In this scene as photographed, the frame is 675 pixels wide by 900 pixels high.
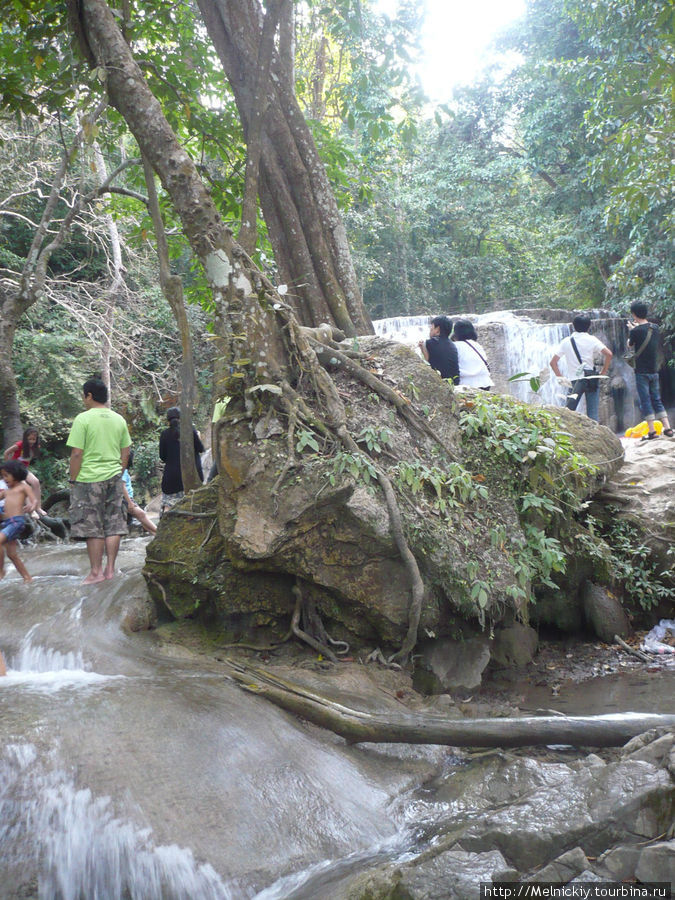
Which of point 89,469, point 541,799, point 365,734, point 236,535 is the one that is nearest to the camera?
point 541,799

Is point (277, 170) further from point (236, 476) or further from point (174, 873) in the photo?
point (174, 873)

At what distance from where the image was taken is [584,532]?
704 centimetres

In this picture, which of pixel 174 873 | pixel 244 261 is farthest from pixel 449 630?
pixel 244 261

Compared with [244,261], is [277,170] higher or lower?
higher

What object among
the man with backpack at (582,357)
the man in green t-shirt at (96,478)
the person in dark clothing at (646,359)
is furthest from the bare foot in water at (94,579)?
the person in dark clothing at (646,359)

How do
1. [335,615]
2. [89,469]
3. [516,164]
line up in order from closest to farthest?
1. [335,615]
2. [89,469]
3. [516,164]

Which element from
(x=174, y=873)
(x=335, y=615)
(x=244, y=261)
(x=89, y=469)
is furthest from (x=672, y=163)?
(x=174, y=873)

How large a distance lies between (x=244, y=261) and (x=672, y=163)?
17.7ft

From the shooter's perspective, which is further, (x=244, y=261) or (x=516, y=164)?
(x=516, y=164)

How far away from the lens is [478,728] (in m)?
4.16

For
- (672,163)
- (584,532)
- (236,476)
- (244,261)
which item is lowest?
(584,532)

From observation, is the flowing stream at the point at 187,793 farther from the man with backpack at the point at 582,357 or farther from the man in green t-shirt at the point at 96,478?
the man with backpack at the point at 582,357

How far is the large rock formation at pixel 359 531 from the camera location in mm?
5105

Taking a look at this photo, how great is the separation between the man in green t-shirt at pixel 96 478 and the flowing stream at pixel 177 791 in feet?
6.32
